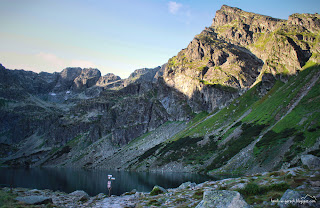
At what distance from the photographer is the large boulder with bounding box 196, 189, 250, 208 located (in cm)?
1615

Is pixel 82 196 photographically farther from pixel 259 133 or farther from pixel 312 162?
pixel 259 133

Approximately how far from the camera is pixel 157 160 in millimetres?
159250

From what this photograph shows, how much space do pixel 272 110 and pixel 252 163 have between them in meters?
50.2

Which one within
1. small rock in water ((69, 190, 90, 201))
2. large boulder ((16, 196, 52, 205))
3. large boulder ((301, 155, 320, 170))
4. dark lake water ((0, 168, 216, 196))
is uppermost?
large boulder ((301, 155, 320, 170))

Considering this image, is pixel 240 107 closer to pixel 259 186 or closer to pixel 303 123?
pixel 303 123

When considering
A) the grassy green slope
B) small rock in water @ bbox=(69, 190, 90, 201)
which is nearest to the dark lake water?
small rock in water @ bbox=(69, 190, 90, 201)

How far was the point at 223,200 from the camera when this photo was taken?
17.2 m

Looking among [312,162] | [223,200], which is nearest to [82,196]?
[223,200]

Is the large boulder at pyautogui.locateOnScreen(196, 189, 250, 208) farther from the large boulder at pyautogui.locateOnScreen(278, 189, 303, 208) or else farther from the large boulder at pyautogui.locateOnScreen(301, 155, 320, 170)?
the large boulder at pyautogui.locateOnScreen(301, 155, 320, 170)

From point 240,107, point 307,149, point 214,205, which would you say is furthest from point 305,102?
point 214,205

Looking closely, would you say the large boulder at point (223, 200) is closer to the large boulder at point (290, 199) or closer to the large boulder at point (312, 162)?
the large boulder at point (290, 199)

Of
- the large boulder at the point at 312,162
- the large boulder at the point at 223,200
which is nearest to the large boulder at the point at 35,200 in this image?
the large boulder at the point at 223,200

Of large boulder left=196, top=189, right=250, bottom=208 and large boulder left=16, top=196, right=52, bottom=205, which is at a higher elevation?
large boulder left=196, top=189, right=250, bottom=208

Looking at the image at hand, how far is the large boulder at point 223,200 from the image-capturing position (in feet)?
53.0
